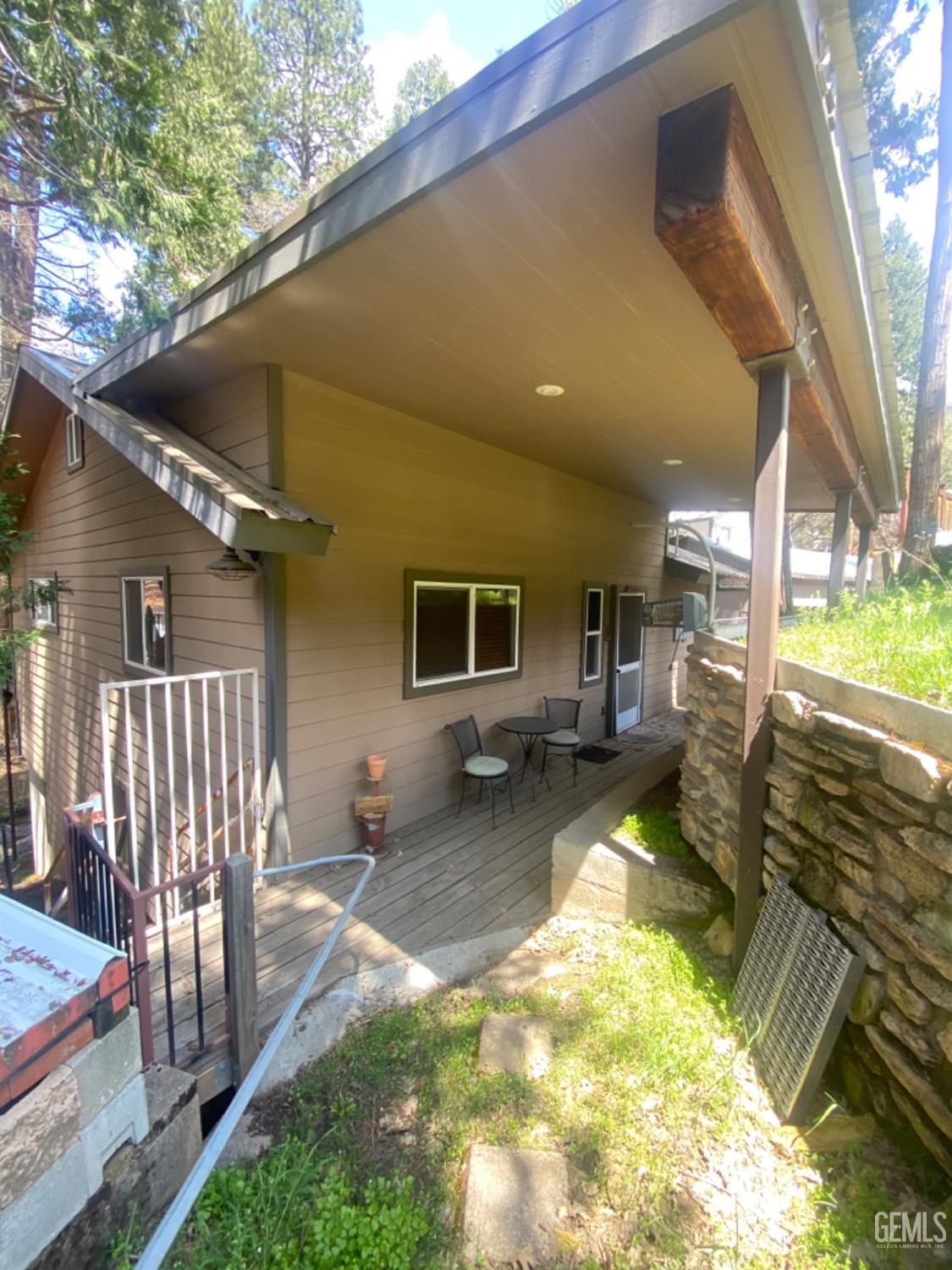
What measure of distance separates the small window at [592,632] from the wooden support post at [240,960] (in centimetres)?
508

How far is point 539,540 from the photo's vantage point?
18.6 ft

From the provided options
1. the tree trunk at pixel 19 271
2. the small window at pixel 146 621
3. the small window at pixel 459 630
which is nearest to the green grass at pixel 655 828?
the small window at pixel 459 630

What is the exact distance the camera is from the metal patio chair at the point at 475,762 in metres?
4.40

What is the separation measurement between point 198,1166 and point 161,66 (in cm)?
903

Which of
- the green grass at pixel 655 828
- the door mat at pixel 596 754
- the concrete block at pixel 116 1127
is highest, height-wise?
the concrete block at pixel 116 1127

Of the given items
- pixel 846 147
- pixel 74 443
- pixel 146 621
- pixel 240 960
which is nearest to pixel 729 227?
pixel 846 147

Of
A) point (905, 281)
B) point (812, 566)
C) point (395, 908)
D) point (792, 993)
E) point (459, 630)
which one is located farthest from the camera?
point (812, 566)

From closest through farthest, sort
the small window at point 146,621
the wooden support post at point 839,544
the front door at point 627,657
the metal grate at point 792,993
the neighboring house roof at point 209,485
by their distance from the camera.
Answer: the metal grate at point 792,993 → the neighboring house roof at point 209,485 → the small window at point 146,621 → the wooden support post at point 839,544 → the front door at point 627,657

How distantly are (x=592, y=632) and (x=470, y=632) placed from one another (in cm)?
256

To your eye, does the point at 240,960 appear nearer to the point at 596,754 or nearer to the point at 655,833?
the point at 655,833

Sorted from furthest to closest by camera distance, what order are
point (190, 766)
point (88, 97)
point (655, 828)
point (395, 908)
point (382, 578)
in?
point (88, 97) < point (382, 578) < point (655, 828) < point (395, 908) < point (190, 766)

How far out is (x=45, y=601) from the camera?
19.6 feet

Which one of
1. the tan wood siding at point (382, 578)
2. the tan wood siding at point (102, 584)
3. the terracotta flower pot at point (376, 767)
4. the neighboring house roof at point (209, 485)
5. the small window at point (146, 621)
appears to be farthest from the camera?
the small window at point (146, 621)

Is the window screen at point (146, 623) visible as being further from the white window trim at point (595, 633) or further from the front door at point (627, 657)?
the front door at point (627, 657)
